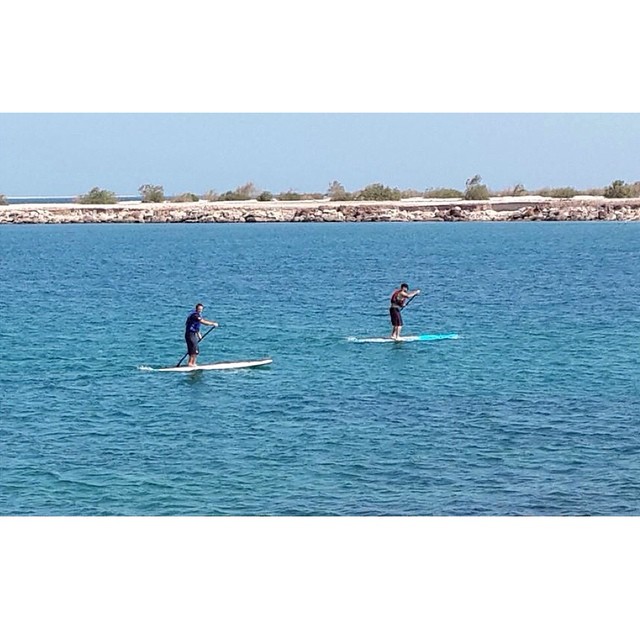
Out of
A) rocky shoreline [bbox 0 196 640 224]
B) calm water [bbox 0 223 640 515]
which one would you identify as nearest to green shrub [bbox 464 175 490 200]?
rocky shoreline [bbox 0 196 640 224]

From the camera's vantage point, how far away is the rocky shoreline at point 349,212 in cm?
10812

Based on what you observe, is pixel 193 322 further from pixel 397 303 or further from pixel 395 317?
pixel 395 317

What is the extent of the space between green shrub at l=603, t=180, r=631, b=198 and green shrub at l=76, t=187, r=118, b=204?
51.1 meters

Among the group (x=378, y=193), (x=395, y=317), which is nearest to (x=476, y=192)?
(x=378, y=193)

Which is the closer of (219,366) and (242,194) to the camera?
(219,366)

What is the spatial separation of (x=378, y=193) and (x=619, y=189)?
76.2 ft

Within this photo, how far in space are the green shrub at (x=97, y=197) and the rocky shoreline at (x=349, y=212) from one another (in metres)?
5.51

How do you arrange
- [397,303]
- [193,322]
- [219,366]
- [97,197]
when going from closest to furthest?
1. [193,322]
2. [219,366]
3. [397,303]
4. [97,197]

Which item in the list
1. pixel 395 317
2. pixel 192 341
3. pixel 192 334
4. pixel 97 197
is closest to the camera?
pixel 192 334

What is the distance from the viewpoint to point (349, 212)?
364 feet

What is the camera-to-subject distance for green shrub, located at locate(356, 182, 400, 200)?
4675 inches

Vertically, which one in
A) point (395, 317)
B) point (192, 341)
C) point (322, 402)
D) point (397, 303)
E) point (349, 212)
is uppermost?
point (397, 303)

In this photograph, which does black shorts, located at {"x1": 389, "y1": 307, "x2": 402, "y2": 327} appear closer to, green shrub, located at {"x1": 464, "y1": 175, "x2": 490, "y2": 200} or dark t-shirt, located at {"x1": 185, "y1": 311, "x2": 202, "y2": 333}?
dark t-shirt, located at {"x1": 185, "y1": 311, "x2": 202, "y2": 333}

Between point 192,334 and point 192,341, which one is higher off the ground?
point 192,334
